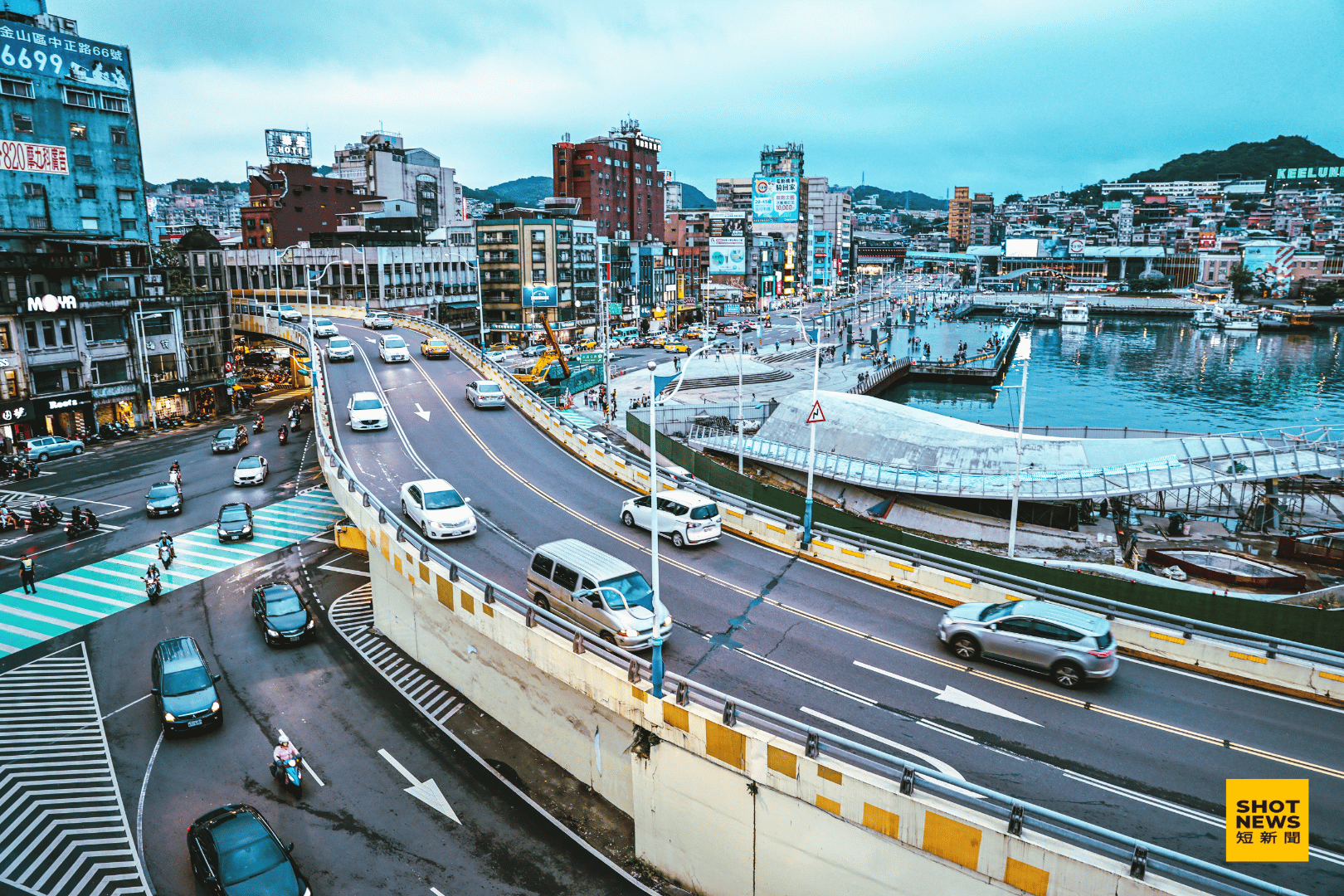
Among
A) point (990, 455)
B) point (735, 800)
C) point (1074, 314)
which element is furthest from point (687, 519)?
point (1074, 314)

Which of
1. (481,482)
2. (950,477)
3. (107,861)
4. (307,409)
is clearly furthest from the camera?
(307,409)

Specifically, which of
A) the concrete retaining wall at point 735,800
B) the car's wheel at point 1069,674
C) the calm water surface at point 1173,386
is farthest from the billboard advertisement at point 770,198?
the car's wheel at point 1069,674

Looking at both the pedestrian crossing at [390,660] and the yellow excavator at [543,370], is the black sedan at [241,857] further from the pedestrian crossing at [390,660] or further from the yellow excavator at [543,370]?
the yellow excavator at [543,370]

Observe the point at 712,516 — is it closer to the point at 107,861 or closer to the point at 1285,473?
the point at 107,861

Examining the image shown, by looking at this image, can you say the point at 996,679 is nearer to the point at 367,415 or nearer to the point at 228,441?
the point at 367,415

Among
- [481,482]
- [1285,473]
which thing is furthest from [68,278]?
[1285,473]

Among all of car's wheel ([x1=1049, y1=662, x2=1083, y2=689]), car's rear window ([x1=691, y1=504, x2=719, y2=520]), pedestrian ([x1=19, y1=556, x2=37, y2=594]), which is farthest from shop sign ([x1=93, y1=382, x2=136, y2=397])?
car's wheel ([x1=1049, y1=662, x2=1083, y2=689])
